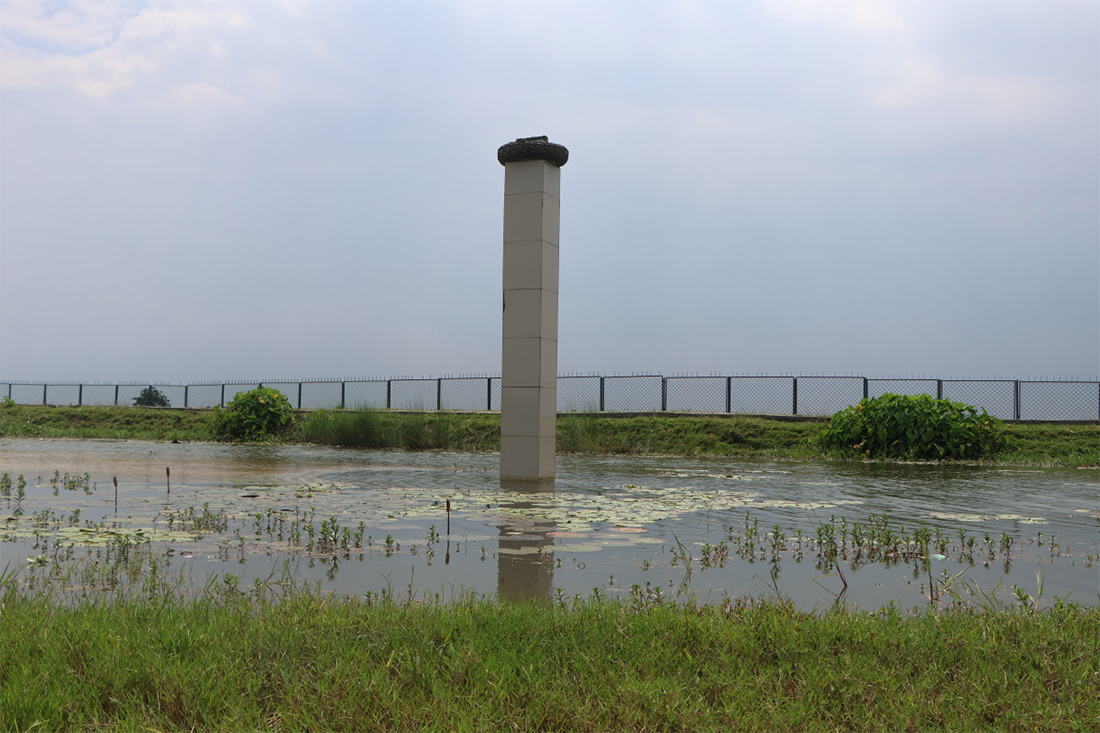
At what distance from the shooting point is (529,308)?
8734 millimetres

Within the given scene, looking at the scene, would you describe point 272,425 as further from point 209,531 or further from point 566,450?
point 209,531

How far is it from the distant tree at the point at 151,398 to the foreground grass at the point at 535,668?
35.6 m

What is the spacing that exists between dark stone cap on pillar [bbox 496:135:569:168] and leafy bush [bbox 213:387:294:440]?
1173 cm

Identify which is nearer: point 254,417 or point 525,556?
point 525,556

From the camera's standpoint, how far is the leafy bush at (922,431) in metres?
12.5

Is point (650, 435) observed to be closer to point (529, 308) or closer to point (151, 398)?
point (529, 308)

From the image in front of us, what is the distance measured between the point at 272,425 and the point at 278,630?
655 inches

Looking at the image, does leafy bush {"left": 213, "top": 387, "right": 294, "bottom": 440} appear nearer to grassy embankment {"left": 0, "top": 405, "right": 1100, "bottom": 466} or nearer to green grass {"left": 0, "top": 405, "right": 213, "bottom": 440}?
grassy embankment {"left": 0, "top": 405, "right": 1100, "bottom": 466}

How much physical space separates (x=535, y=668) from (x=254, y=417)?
17.1m

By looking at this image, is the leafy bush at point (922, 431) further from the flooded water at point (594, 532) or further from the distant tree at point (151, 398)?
the distant tree at point (151, 398)

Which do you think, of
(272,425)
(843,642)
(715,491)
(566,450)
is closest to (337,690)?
(843,642)

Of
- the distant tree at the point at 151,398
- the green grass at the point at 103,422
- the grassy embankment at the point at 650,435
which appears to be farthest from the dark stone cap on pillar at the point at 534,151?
the distant tree at the point at 151,398

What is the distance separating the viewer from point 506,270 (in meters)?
8.89

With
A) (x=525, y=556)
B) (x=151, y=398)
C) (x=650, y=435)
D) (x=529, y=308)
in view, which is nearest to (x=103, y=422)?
(x=151, y=398)
